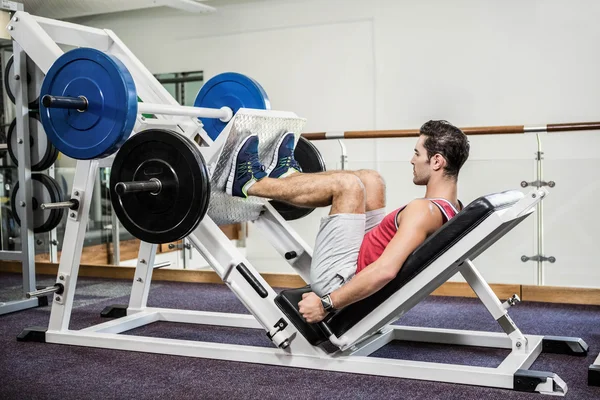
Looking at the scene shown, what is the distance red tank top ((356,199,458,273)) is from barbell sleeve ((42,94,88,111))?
123 centimetres

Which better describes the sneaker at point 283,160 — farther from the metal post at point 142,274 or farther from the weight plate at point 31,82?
the weight plate at point 31,82

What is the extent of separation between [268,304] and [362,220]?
49 cm

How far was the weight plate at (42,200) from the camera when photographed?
3.84 metres

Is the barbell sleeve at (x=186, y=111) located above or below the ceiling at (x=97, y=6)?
below

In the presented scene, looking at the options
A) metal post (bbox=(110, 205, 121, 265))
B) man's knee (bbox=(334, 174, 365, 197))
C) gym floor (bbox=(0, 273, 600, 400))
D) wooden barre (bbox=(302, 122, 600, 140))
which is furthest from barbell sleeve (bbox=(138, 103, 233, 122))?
metal post (bbox=(110, 205, 121, 265))

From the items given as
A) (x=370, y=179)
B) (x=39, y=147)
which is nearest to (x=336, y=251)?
(x=370, y=179)

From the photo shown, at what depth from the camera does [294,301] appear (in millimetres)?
2719

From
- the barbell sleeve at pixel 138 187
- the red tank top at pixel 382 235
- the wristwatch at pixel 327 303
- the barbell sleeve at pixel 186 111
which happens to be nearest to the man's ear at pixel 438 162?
the red tank top at pixel 382 235

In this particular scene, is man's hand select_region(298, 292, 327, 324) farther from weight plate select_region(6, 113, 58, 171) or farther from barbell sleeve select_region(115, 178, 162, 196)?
weight plate select_region(6, 113, 58, 171)

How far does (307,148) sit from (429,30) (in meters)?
4.15

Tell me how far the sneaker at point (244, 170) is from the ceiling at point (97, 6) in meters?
4.95

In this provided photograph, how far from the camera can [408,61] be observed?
23.7ft

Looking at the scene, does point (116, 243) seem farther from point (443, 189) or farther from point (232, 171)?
point (443, 189)

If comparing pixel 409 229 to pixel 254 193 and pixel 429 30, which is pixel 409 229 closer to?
pixel 254 193
